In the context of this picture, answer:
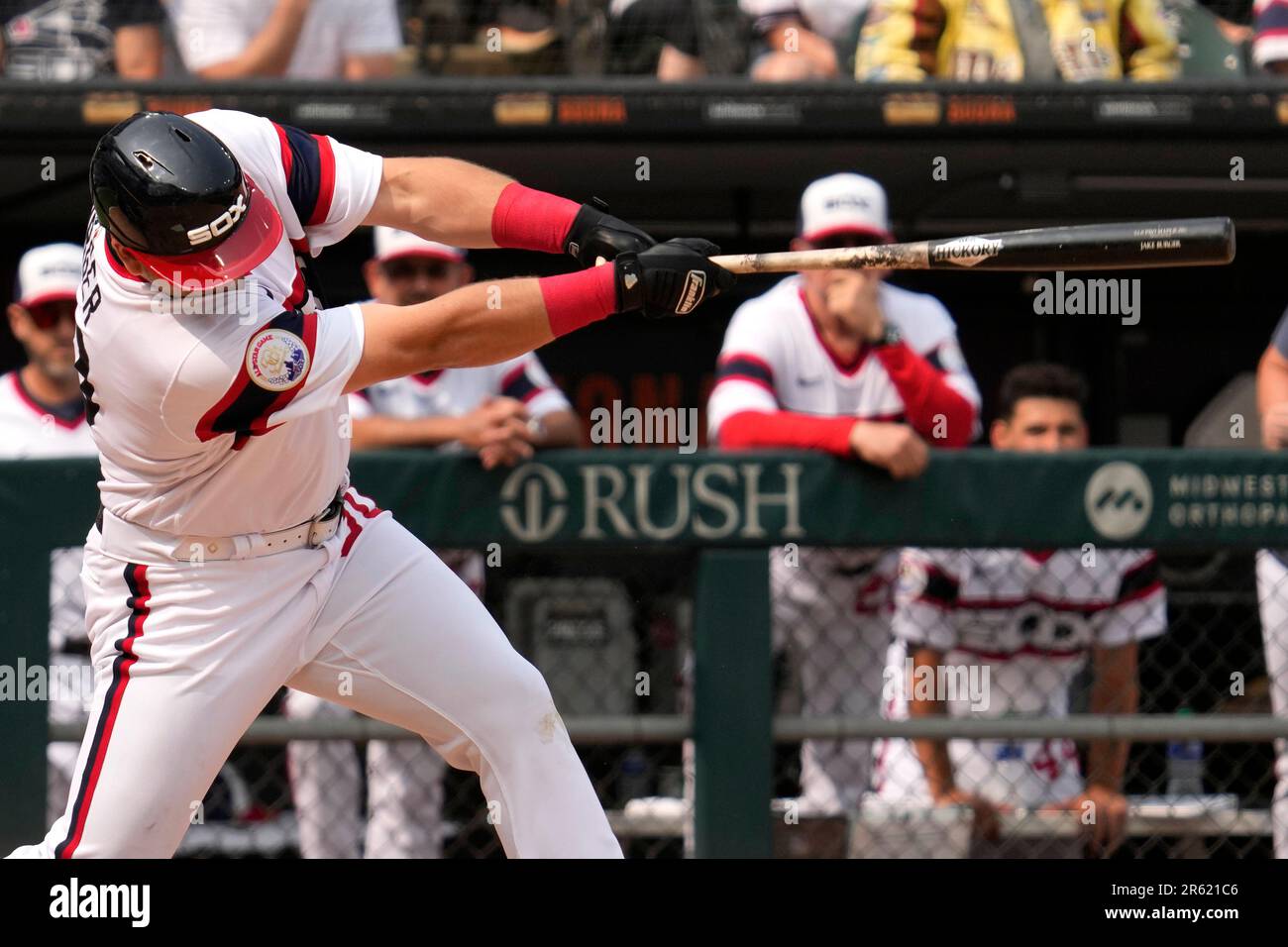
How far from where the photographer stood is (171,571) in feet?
9.36

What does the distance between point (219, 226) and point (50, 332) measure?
6.18ft

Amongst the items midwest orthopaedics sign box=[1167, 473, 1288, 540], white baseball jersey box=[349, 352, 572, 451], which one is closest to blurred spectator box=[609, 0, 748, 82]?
white baseball jersey box=[349, 352, 572, 451]

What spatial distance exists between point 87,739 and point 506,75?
2678 mm

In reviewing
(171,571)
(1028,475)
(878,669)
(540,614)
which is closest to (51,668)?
(171,571)

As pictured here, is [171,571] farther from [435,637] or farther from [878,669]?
[878,669]

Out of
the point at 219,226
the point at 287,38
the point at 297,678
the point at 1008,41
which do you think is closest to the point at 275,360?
the point at 219,226

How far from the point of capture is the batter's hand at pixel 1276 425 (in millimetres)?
3832

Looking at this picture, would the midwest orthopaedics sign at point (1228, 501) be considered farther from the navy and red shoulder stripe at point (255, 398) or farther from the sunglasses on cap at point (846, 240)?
the navy and red shoulder stripe at point (255, 398)

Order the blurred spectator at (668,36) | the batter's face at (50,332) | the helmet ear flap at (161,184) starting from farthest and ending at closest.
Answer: the blurred spectator at (668,36), the batter's face at (50,332), the helmet ear flap at (161,184)

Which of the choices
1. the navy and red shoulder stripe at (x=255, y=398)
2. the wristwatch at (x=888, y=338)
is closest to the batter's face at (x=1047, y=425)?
the wristwatch at (x=888, y=338)

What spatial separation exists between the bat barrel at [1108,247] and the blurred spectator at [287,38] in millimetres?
2394

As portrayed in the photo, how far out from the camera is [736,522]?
11.8 feet

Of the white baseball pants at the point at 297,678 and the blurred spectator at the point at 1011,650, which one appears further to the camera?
the blurred spectator at the point at 1011,650

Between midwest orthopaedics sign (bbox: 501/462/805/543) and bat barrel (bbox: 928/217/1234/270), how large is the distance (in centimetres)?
76
